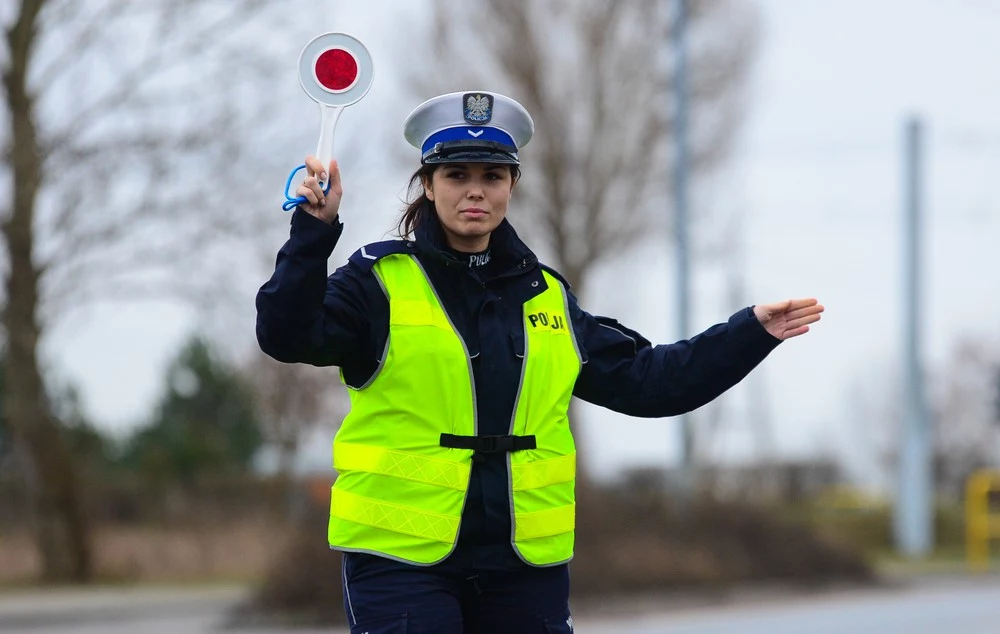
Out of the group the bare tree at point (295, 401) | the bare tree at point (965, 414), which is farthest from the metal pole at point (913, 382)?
the bare tree at point (965, 414)

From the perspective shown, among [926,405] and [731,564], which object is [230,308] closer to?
[731,564]

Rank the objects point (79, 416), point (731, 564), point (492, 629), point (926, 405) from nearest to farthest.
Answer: point (492, 629)
point (731, 564)
point (926, 405)
point (79, 416)

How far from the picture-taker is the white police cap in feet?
12.3

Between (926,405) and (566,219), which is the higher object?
(566,219)

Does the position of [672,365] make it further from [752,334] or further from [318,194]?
[318,194]

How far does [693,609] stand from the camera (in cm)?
1591

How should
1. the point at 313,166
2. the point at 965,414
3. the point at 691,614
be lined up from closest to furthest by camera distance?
1. the point at 313,166
2. the point at 691,614
3. the point at 965,414

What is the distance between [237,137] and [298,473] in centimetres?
1659

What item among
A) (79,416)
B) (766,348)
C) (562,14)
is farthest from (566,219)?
(766,348)

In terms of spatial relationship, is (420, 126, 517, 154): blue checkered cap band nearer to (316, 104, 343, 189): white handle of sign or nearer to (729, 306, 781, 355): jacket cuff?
(316, 104, 343, 189): white handle of sign

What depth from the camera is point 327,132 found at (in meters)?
3.69

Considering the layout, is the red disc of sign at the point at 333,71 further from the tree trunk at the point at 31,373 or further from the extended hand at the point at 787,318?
the tree trunk at the point at 31,373

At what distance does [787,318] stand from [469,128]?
92 cm

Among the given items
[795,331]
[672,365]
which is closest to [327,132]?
[672,365]
